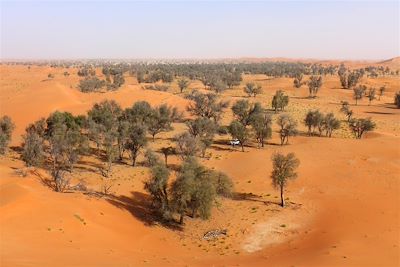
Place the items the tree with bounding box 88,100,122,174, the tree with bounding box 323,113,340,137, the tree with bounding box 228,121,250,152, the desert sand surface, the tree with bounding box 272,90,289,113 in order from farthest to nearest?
the tree with bounding box 272,90,289,113
the tree with bounding box 323,113,340,137
the tree with bounding box 228,121,250,152
the tree with bounding box 88,100,122,174
the desert sand surface

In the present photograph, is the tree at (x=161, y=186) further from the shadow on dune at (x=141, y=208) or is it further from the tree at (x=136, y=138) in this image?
the tree at (x=136, y=138)

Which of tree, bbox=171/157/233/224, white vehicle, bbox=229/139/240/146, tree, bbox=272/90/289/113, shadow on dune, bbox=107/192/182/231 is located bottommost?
shadow on dune, bbox=107/192/182/231

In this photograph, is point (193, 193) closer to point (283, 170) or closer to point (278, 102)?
point (283, 170)

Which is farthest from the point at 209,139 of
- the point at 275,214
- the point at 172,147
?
the point at 275,214

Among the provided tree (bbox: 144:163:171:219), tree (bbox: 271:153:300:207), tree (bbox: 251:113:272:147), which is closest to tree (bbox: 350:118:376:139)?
tree (bbox: 251:113:272:147)

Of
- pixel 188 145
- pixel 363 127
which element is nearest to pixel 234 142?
pixel 188 145

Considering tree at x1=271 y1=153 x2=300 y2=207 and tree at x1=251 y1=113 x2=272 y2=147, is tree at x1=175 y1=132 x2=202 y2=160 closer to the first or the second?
tree at x1=251 y1=113 x2=272 y2=147

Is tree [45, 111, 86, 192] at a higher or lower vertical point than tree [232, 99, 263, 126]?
lower

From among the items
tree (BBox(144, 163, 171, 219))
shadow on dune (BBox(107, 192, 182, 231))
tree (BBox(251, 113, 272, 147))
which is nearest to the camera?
shadow on dune (BBox(107, 192, 182, 231))
